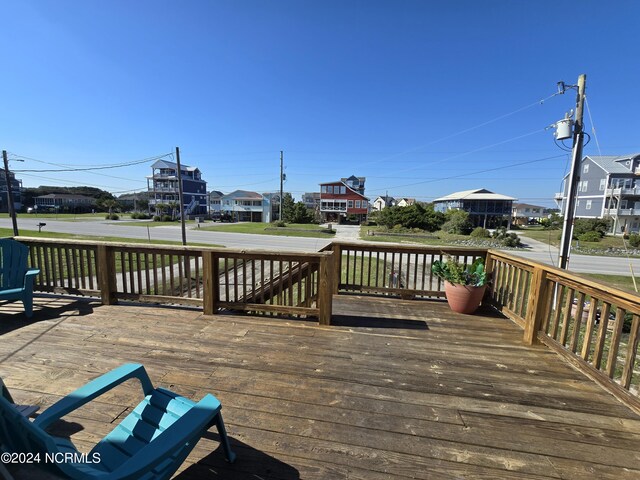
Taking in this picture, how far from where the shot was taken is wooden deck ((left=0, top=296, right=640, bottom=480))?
1.71 metres

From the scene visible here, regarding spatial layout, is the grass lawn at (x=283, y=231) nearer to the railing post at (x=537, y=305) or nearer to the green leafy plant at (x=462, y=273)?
the green leafy plant at (x=462, y=273)

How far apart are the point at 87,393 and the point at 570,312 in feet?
12.8

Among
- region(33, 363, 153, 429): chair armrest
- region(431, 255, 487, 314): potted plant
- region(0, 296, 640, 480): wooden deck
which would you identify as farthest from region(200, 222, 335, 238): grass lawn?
region(33, 363, 153, 429): chair armrest

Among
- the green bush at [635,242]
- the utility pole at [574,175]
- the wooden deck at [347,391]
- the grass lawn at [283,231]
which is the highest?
the utility pole at [574,175]

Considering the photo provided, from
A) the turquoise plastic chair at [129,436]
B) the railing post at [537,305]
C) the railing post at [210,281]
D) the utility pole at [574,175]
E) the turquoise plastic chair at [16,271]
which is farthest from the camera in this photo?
the utility pole at [574,175]

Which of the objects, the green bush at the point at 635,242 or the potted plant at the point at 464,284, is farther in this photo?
the green bush at the point at 635,242

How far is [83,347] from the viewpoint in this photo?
9.57 ft

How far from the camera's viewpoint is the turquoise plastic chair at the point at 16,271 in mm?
3625

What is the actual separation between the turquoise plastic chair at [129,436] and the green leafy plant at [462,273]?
364 centimetres

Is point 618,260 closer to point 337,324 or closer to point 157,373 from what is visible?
point 337,324

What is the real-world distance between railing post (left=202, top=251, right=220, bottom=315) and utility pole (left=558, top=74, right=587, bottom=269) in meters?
7.92

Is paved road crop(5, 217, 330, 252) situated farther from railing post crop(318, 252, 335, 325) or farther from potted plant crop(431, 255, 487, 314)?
railing post crop(318, 252, 335, 325)

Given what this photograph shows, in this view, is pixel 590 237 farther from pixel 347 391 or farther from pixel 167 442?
pixel 167 442

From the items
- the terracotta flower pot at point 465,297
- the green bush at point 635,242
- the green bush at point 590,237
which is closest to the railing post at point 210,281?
the terracotta flower pot at point 465,297
